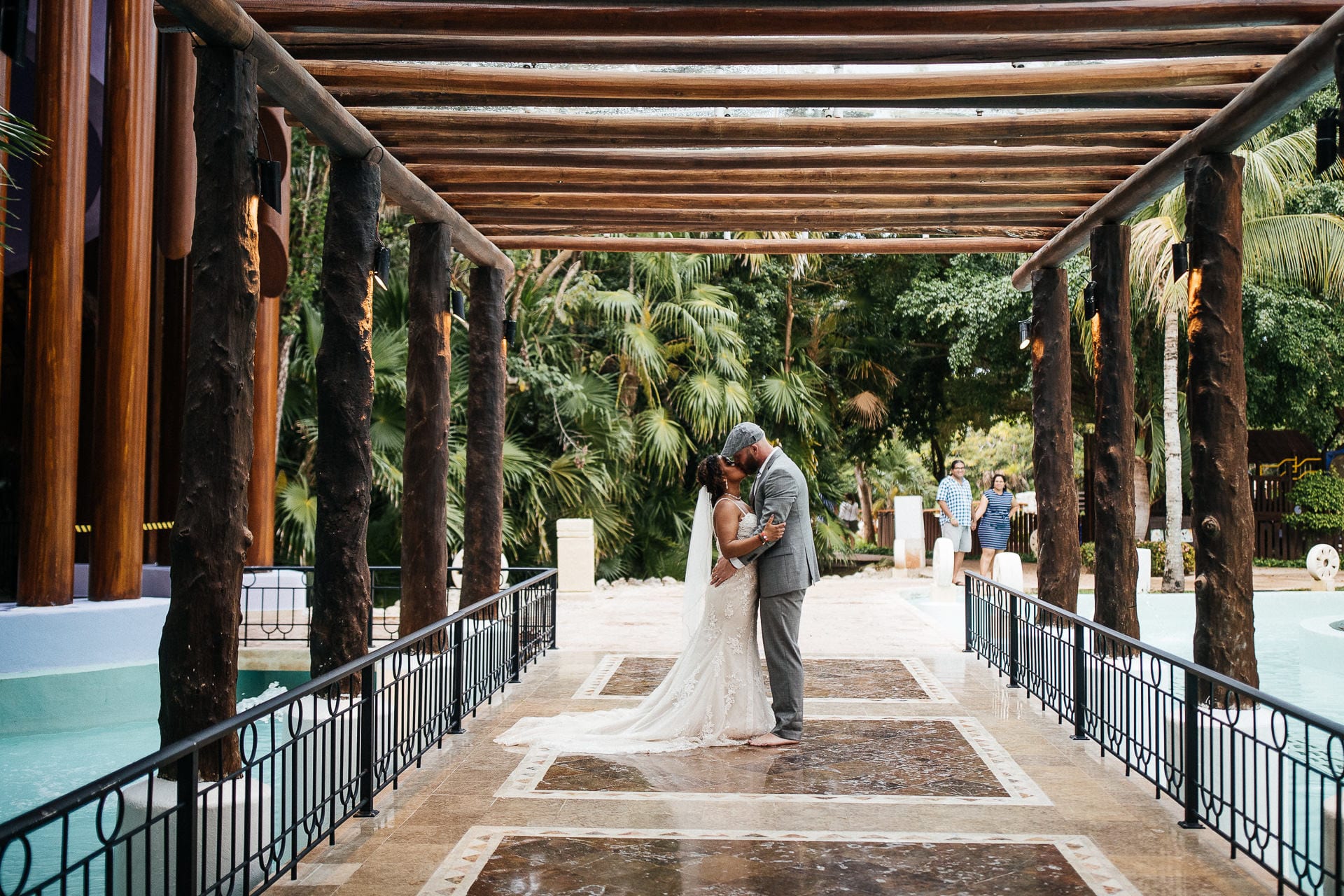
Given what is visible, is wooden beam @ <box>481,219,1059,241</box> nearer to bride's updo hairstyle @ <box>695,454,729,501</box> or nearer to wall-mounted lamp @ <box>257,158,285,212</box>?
bride's updo hairstyle @ <box>695,454,729,501</box>

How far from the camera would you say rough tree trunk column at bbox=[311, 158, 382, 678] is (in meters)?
6.69

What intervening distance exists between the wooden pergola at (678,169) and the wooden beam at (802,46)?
16mm

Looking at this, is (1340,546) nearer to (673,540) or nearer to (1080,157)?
(673,540)

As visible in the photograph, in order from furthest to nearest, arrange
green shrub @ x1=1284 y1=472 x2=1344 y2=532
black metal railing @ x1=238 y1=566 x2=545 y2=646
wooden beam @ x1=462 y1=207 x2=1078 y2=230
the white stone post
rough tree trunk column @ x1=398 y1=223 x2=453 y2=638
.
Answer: green shrub @ x1=1284 y1=472 x2=1344 y2=532 → the white stone post → black metal railing @ x1=238 y1=566 x2=545 y2=646 → wooden beam @ x1=462 y1=207 x2=1078 y2=230 → rough tree trunk column @ x1=398 y1=223 x2=453 y2=638

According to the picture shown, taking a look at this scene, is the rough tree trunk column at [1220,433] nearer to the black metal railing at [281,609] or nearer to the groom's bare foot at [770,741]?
the groom's bare foot at [770,741]

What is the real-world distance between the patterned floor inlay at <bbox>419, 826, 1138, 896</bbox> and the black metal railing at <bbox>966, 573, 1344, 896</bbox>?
0.61 metres

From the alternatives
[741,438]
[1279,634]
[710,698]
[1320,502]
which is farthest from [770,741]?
[1320,502]

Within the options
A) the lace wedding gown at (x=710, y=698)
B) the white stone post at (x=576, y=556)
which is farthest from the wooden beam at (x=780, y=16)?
the white stone post at (x=576, y=556)

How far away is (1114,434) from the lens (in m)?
9.04

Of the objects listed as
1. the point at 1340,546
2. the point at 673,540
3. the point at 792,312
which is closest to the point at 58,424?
the point at 673,540

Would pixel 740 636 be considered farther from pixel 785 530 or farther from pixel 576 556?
pixel 576 556

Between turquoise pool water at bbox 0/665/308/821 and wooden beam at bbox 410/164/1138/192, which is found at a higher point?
wooden beam at bbox 410/164/1138/192

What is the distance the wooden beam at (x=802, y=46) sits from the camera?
5.79m

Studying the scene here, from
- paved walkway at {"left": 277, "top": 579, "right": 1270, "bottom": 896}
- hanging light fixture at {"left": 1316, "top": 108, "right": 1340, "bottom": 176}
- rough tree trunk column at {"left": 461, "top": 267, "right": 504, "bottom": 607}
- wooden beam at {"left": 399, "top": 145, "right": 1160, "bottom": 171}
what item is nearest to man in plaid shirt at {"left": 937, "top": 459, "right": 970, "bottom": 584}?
rough tree trunk column at {"left": 461, "top": 267, "right": 504, "bottom": 607}
